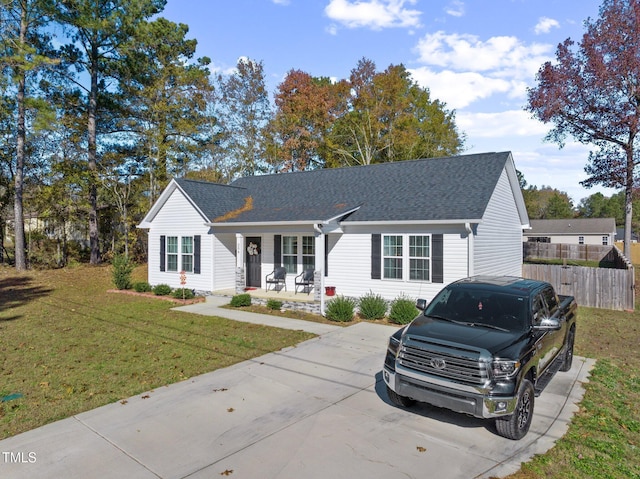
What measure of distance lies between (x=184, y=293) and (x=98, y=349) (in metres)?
7.23

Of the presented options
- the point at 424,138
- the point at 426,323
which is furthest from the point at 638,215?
the point at 426,323

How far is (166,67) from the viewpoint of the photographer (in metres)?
25.8

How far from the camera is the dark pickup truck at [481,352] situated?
4680mm

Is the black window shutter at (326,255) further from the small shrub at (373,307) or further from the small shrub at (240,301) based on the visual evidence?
the small shrub at (240,301)

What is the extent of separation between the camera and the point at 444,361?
4.93 m

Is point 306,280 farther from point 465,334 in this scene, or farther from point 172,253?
point 465,334

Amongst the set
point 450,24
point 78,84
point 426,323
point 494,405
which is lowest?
point 494,405

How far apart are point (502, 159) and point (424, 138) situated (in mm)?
21470

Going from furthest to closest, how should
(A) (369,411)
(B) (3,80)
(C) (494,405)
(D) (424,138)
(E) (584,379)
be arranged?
(D) (424,138) < (B) (3,80) < (E) (584,379) < (A) (369,411) < (C) (494,405)

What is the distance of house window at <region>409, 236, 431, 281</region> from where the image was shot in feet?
41.2

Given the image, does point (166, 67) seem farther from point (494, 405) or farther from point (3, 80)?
point (494, 405)

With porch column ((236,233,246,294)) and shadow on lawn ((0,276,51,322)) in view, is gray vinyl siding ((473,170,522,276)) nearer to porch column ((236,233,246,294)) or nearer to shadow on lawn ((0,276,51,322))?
porch column ((236,233,246,294))

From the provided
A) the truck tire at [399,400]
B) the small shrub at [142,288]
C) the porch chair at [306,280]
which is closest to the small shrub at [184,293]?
the small shrub at [142,288]

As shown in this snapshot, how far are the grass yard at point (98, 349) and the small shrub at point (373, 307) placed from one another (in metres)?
2.84
